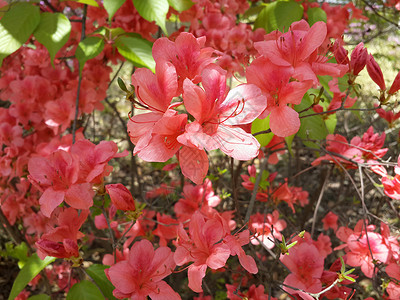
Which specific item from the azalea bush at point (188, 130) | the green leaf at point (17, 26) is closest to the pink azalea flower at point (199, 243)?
the azalea bush at point (188, 130)

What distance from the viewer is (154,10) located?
3.40 feet

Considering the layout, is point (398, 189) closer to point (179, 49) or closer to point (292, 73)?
point (292, 73)

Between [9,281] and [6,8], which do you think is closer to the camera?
[6,8]

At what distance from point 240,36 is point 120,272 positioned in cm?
102

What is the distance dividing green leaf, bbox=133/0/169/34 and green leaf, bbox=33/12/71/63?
25cm

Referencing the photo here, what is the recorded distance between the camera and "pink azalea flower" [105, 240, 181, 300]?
33.0 inches

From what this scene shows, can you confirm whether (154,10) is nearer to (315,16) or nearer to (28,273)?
(315,16)

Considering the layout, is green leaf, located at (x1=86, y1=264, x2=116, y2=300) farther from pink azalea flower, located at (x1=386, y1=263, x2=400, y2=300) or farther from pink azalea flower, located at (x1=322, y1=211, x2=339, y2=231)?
pink azalea flower, located at (x1=322, y1=211, x2=339, y2=231)

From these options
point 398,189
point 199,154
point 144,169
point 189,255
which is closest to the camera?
point 199,154

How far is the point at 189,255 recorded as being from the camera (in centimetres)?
81

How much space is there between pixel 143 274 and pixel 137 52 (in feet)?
2.21

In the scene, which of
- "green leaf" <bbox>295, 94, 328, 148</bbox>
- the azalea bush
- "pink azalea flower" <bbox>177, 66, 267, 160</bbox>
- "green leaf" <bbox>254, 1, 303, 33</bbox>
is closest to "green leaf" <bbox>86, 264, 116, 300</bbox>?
the azalea bush

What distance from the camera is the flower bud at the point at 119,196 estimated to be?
811 millimetres

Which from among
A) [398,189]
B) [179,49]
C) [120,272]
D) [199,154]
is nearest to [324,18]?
[398,189]
